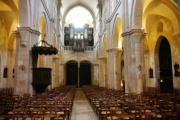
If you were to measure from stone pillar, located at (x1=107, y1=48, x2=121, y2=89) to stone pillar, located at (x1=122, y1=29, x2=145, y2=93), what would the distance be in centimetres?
566

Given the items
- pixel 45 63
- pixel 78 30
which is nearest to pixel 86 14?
pixel 78 30

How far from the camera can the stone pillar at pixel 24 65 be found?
11305 millimetres

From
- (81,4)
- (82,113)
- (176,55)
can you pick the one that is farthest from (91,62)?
(82,113)

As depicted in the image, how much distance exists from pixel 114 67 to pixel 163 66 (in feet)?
21.9

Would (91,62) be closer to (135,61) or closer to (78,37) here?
(78,37)

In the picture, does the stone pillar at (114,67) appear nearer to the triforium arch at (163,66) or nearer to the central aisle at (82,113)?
the triforium arch at (163,66)

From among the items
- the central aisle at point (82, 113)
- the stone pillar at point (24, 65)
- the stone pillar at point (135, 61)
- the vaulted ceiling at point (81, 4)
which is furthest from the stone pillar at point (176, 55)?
the vaulted ceiling at point (81, 4)

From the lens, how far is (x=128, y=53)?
13000 mm

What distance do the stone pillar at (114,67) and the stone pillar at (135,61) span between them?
5.66 m

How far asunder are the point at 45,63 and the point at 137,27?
10262mm

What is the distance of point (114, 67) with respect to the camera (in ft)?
62.8

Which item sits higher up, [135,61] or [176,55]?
[176,55]

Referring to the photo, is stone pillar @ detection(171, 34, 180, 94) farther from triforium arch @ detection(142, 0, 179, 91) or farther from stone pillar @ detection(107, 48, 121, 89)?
stone pillar @ detection(107, 48, 121, 89)

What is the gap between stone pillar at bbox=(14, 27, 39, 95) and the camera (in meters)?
11.3
